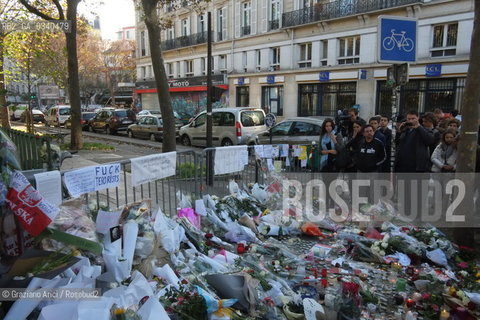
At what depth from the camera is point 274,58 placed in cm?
3052

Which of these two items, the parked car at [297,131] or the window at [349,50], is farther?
the window at [349,50]

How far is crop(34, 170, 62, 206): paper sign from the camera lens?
3678mm

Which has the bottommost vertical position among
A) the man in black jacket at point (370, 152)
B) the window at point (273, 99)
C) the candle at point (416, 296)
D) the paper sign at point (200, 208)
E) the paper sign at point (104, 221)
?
the candle at point (416, 296)

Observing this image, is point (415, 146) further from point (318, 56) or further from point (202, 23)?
point (202, 23)

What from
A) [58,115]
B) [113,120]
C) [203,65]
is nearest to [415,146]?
[113,120]

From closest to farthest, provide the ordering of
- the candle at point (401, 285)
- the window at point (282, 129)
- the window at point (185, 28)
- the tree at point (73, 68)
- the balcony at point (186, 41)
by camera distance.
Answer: the candle at point (401, 285) → the window at point (282, 129) → the tree at point (73, 68) → the balcony at point (186, 41) → the window at point (185, 28)

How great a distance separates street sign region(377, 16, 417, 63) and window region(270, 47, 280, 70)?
79.6 ft

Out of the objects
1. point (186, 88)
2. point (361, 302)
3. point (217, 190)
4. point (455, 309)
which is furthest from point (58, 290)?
point (186, 88)

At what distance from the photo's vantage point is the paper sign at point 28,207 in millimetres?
2963

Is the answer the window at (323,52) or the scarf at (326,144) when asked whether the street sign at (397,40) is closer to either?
the scarf at (326,144)

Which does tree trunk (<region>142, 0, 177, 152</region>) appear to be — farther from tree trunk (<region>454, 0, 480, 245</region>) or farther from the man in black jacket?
tree trunk (<region>454, 0, 480, 245</region>)

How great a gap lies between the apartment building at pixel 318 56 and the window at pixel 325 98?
7cm

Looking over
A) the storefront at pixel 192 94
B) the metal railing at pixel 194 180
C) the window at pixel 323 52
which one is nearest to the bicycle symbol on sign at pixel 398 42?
the metal railing at pixel 194 180

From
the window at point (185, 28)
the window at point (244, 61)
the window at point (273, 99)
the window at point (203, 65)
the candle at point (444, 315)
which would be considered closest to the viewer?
the candle at point (444, 315)
